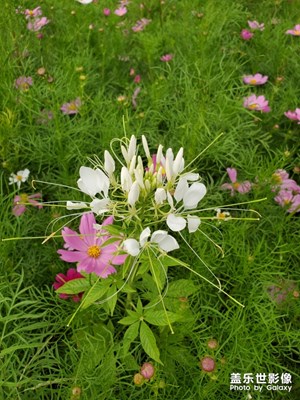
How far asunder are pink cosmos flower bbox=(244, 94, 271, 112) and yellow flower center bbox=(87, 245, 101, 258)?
1.02m

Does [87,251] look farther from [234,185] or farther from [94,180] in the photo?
[234,185]

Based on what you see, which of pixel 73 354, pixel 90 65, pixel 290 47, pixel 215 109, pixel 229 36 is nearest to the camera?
pixel 73 354

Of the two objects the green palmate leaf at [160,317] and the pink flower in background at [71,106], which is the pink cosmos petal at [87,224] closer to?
the green palmate leaf at [160,317]

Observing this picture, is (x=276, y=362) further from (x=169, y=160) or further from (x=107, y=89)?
(x=107, y=89)

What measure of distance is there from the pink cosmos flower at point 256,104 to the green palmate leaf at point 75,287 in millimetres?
1119

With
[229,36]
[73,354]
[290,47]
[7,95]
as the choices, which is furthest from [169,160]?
[229,36]

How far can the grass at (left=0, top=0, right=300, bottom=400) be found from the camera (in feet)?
3.49

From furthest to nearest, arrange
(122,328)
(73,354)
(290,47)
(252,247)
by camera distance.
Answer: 1. (290,47)
2. (252,247)
3. (122,328)
4. (73,354)

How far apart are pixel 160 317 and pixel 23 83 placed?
1189mm

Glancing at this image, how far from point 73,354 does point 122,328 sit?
0.20 metres

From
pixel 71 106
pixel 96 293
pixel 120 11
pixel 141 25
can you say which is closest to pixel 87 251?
pixel 96 293

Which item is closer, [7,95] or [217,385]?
[217,385]

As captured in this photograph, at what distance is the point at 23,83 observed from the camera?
1705 millimetres

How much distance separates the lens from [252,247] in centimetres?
143
